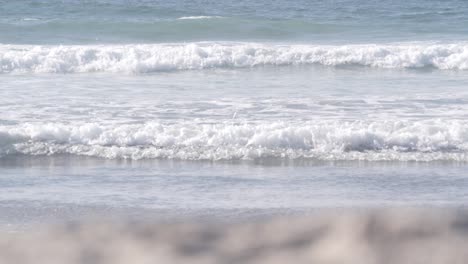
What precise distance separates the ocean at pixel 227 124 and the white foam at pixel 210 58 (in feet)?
0.15

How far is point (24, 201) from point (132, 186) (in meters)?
1.06

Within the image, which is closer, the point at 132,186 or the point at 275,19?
the point at 132,186

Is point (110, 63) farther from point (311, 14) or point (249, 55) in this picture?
point (311, 14)

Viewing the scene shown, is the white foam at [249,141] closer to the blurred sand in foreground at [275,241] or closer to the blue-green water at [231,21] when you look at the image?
the blurred sand in foreground at [275,241]

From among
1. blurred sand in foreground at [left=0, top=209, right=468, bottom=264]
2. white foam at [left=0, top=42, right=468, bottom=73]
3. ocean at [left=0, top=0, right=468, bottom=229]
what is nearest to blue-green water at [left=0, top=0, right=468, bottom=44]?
ocean at [left=0, top=0, right=468, bottom=229]

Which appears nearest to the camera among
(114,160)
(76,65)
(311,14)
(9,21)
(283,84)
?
(114,160)

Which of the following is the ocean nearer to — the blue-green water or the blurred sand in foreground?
the blue-green water

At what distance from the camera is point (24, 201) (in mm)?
7160

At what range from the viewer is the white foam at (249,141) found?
9.19 m

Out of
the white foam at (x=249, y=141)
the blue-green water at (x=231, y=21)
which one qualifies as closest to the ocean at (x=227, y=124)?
the white foam at (x=249, y=141)

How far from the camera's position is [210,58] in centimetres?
1958

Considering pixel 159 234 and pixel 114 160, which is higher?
pixel 159 234

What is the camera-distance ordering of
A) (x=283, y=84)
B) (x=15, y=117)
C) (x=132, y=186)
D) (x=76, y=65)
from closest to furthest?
(x=132, y=186)
(x=15, y=117)
(x=283, y=84)
(x=76, y=65)

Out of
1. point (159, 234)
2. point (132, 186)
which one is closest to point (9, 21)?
point (132, 186)
